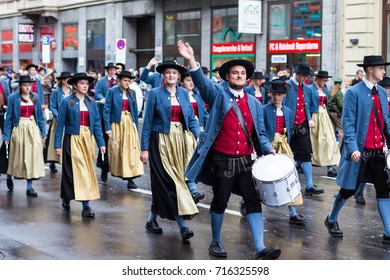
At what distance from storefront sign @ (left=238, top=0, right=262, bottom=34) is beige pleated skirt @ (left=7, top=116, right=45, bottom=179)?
56.0ft

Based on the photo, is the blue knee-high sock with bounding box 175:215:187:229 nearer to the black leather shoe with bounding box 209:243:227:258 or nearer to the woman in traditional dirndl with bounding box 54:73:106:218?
the black leather shoe with bounding box 209:243:227:258

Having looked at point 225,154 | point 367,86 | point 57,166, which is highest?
point 367,86

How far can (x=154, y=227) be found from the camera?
9.91 m

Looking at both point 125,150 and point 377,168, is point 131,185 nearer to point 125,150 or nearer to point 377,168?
point 125,150

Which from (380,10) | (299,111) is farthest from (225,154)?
(380,10)

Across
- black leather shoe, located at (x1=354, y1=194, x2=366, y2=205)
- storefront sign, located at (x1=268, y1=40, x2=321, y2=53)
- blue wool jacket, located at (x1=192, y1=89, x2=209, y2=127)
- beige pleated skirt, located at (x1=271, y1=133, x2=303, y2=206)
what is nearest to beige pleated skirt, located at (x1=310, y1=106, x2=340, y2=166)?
blue wool jacket, located at (x1=192, y1=89, x2=209, y2=127)

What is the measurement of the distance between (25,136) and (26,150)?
0.21m

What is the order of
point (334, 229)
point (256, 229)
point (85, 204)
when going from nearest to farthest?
point (256, 229), point (334, 229), point (85, 204)

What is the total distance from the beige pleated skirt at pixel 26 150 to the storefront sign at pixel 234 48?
18.5 meters

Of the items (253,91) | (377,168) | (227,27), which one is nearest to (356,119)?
(377,168)

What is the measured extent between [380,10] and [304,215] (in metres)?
15.7
